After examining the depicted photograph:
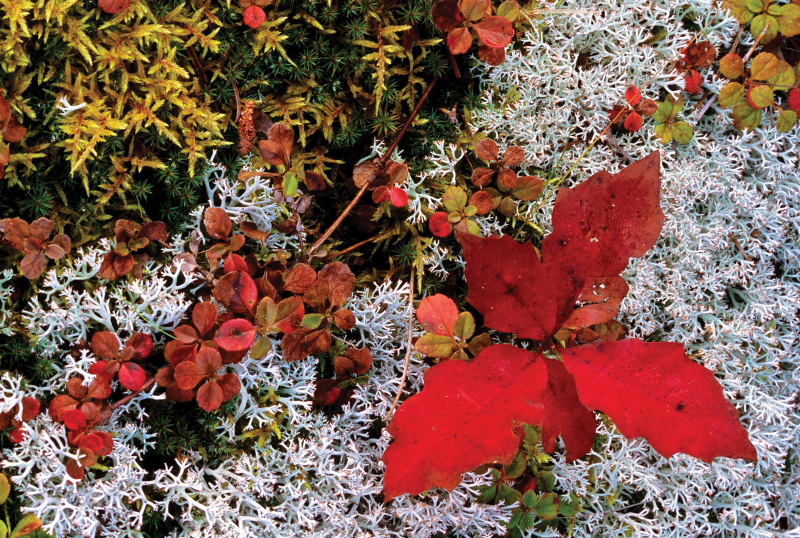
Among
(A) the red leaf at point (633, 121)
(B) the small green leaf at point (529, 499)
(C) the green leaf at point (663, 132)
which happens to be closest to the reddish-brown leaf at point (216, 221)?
(B) the small green leaf at point (529, 499)

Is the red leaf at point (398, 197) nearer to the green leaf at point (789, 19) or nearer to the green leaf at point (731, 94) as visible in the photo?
the green leaf at point (731, 94)

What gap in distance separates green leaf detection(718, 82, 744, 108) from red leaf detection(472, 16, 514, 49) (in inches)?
38.3

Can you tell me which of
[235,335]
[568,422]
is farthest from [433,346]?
[235,335]

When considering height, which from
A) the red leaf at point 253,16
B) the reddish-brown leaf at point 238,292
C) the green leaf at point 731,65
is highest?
the red leaf at point 253,16

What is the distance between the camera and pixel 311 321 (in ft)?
5.10

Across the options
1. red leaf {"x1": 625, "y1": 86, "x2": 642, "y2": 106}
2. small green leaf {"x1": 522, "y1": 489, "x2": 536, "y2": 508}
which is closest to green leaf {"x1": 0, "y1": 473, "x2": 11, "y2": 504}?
small green leaf {"x1": 522, "y1": 489, "x2": 536, "y2": 508}

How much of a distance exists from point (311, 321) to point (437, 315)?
0.43 m

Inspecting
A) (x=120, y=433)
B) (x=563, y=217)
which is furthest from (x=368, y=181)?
(x=120, y=433)

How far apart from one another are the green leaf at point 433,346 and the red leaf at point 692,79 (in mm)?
1428

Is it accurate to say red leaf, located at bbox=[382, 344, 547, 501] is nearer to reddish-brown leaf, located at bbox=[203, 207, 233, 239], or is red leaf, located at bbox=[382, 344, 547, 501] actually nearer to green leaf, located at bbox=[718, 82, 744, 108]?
reddish-brown leaf, located at bbox=[203, 207, 233, 239]

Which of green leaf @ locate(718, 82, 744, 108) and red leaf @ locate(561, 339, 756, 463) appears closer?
red leaf @ locate(561, 339, 756, 463)

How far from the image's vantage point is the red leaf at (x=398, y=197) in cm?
171

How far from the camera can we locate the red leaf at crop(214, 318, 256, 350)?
1.45 m

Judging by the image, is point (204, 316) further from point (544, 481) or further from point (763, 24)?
point (763, 24)
